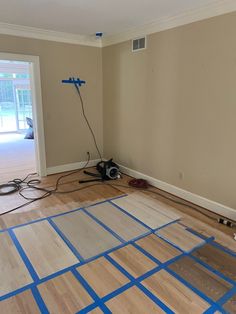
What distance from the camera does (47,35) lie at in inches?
162

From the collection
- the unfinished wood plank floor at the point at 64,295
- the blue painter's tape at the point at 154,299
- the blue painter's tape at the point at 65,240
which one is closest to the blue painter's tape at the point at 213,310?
the blue painter's tape at the point at 154,299

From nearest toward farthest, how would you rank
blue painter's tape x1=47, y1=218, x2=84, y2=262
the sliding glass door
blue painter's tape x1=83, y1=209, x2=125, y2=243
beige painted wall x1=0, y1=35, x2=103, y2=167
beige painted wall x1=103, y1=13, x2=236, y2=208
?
blue painter's tape x1=47, y1=218, x2=84, y2=262 → blue painter's tape x1=83, y1=209, x2=125, y2=243 → beige painted wall x1=103, y1=13, x2=236, y2=208 → beige painted wall x1=0, y1=35, x2=103, y2=167 → the sliding glass door

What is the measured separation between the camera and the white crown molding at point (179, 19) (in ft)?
9.12

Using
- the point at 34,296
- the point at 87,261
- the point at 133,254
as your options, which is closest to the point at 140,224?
the point at 133,254

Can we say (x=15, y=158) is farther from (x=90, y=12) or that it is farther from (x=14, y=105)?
(x=14, y=105)

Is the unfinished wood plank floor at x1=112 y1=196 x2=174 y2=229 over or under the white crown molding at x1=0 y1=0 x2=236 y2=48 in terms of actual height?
under

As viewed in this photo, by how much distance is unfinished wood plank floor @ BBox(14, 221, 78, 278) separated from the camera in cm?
221

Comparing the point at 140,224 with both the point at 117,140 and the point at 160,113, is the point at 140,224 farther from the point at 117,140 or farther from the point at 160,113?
the point at 117,140

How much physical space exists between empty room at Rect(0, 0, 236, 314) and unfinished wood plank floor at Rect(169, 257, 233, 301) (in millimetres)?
11

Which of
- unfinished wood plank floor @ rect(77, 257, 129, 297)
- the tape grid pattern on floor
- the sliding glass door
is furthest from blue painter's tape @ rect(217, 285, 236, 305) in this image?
the sliding glass door

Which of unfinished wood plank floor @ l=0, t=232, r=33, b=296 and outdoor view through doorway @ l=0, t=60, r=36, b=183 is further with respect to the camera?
outdoor view through doorway @ l=0, t=60, r=36, b=183

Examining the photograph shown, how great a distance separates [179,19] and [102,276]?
3.23m

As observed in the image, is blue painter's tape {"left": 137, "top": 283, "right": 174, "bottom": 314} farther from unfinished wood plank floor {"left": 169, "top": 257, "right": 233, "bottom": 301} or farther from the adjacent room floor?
the adjacent room floor

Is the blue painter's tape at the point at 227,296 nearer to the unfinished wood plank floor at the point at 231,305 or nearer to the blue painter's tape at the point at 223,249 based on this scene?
the unfinished wood plank floor at the point at 231,305
